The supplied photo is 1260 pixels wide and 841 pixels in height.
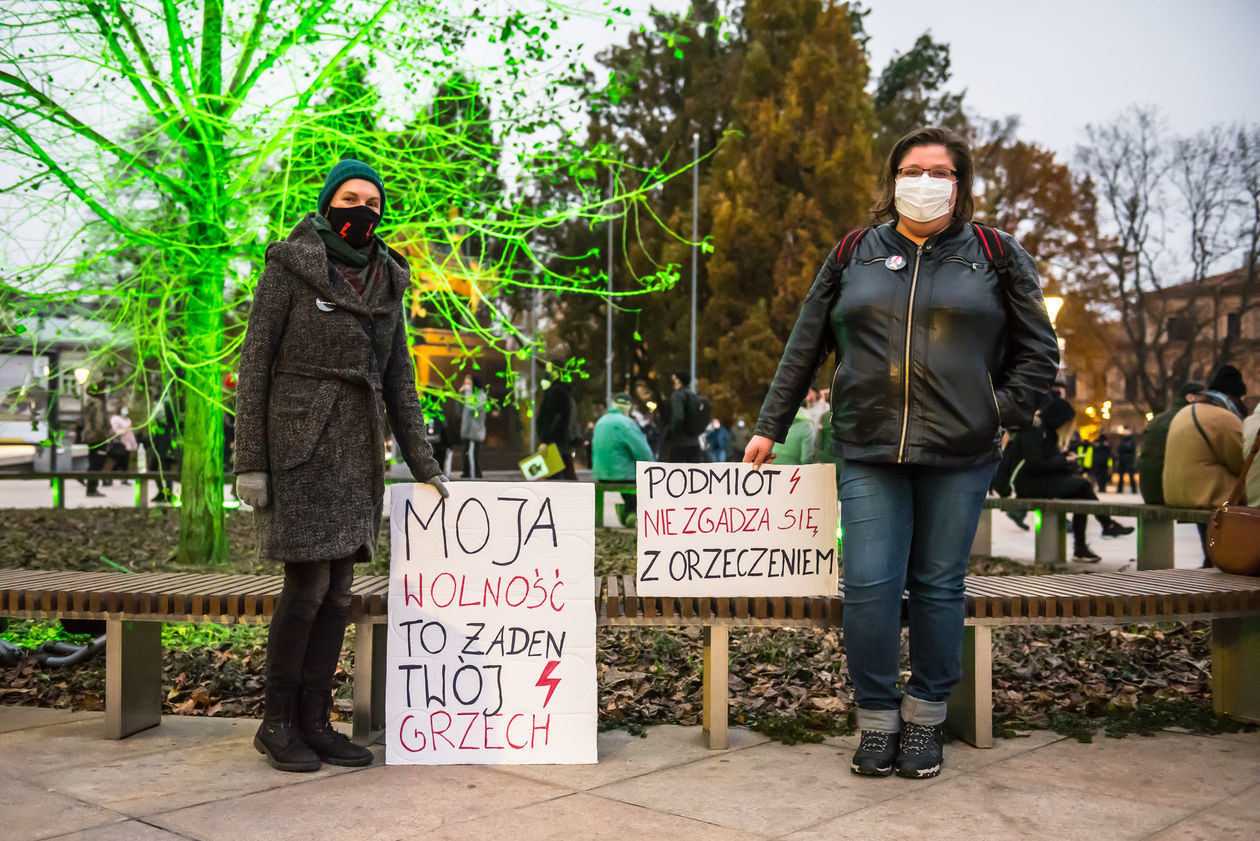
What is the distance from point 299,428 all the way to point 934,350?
6.79 feet

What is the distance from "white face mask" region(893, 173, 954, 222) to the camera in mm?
3793

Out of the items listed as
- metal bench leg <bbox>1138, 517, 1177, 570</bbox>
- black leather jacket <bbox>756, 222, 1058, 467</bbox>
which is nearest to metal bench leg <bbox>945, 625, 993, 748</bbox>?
black leather jacket <bbox>756, 222, 1058, 467</bbox>

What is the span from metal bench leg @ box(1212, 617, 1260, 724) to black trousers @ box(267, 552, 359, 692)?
3.43m

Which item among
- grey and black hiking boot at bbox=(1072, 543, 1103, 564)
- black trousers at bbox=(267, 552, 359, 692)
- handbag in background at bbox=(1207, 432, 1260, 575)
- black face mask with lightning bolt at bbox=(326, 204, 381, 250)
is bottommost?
grey and black hiking boot at bbox=(1072, 543, 1103, 564)

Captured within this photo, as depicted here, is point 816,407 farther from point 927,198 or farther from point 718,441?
point 718,441

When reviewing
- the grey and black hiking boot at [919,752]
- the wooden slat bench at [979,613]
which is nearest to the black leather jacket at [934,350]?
the wooden slat bench at [979,613]

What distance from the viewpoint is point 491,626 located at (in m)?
3.95

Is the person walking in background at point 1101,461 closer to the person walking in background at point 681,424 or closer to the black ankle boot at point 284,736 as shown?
the person walking in background at point 681,424

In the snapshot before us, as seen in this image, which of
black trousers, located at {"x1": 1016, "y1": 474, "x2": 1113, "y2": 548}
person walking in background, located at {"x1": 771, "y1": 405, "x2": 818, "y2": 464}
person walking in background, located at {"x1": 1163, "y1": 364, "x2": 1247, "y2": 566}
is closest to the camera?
person walking in background, located at {"x1": 1163, "y1": 364, "x2": 1247, "y2": 566}

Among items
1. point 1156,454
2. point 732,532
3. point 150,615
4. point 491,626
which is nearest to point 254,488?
point 150,615

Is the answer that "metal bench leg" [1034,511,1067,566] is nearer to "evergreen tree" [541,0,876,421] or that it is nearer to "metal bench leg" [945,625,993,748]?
"metal bench leg" [945,625,993,748]

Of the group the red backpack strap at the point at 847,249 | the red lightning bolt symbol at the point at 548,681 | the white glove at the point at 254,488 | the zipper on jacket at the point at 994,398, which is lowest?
the red lightning bolt symbol at the point at 548,681

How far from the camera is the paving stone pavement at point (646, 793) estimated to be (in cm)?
315

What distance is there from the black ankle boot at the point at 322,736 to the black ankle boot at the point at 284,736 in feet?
0.10
